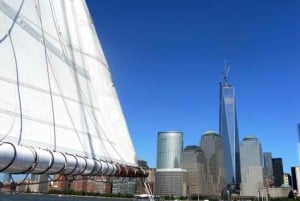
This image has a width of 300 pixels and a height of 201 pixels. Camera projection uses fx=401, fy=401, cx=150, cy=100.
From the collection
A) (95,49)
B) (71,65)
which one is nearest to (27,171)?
(71,65)

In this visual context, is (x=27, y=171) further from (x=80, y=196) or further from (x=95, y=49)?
(x=80, y=196)

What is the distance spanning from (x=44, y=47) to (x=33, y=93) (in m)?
1.64

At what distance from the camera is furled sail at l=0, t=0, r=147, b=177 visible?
7.49 meters

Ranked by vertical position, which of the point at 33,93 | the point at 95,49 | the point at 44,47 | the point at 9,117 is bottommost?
the point at 9,117

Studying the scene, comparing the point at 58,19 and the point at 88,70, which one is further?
the point at 88,70

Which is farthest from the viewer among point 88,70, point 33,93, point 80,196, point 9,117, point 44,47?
point 80,196

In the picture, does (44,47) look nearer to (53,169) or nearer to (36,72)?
(36,72)

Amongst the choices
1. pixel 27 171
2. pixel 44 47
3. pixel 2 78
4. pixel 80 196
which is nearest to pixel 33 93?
pixel 2 78

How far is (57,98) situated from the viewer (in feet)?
31.2

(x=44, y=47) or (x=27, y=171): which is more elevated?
(x=44, y=47)

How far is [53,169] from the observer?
7512mm

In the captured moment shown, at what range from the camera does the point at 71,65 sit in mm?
11055

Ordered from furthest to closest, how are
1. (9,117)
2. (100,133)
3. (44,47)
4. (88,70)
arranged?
(88,70)
(100,133)
(44,47)
(9,117)

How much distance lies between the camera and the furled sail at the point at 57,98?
295 inches
